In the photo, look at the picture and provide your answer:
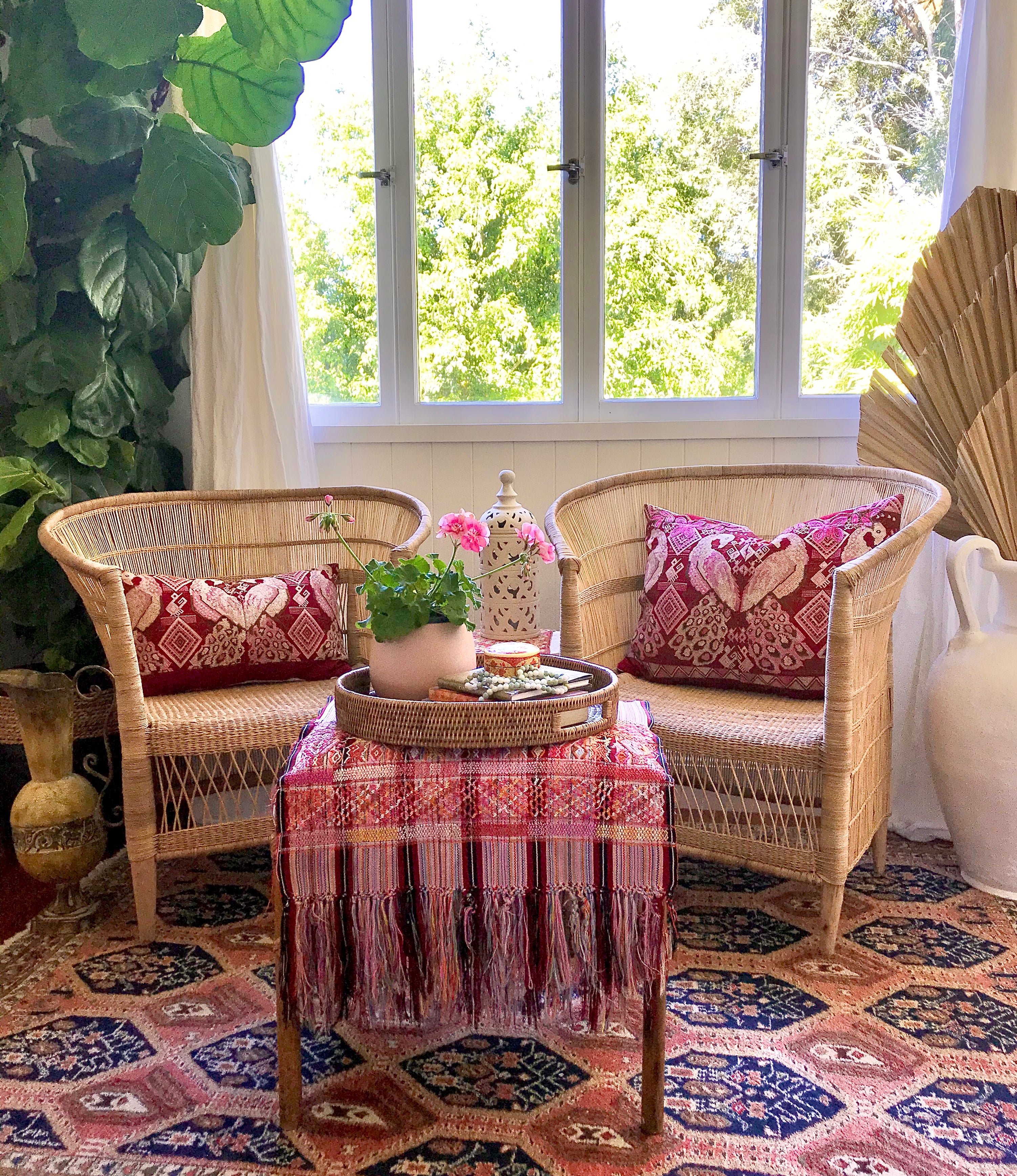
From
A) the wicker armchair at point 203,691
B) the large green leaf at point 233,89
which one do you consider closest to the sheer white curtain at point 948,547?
the wicker armchair at point 203,691

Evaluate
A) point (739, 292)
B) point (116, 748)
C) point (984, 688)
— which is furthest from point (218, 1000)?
point (739, 292)

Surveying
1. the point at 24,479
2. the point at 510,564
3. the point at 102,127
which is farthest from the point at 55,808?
the point at 102,127

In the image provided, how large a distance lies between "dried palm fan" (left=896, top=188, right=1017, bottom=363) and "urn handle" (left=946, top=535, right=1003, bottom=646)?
1.41ft

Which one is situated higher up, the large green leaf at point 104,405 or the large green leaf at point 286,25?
the large green leaf at point 286,25

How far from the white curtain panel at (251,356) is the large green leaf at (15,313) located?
41 cm

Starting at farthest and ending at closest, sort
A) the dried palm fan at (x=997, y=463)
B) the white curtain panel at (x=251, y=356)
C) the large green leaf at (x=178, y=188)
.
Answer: the white curtain panel at (x=251, y=356)
the large green leaf at (x=178, y=188)
the dried palm fan at (x=997, y=463)

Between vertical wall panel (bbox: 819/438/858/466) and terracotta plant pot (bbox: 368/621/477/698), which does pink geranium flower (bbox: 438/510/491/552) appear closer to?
terracotta plant pot (bbox: 368/621/477/698)

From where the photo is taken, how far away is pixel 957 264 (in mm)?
2434

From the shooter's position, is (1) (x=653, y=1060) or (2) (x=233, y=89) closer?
(1) (x=653, y=1060)

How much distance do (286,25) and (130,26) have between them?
1.03 ft

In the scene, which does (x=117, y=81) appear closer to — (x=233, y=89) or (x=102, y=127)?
(x=102, y=127)

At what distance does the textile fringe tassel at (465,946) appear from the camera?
1504 mm

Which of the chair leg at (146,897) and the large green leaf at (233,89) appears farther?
the large green leaf at (233,89)

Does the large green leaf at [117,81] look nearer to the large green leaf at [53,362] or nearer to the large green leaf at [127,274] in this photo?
the large green leaf at [127,274]
